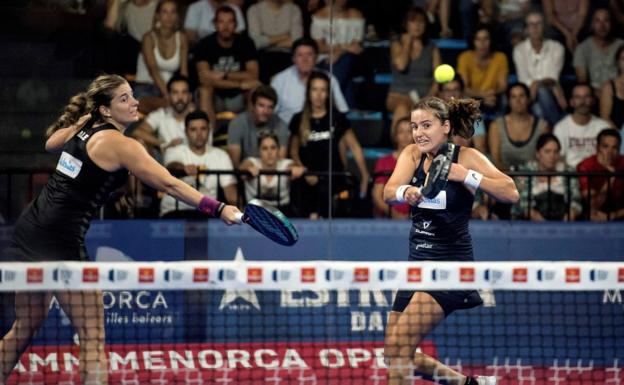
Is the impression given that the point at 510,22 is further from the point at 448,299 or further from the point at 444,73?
the point at 448,299

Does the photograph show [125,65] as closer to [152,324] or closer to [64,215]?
[152,324]

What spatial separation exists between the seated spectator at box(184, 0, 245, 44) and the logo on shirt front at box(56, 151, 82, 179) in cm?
344

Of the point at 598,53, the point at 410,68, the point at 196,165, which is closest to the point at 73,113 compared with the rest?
the point at 196,165

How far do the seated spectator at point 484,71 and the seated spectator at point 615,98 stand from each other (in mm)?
815

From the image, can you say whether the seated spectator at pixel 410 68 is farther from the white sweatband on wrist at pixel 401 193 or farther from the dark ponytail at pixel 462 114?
the white sweatband on wrist at pixel 401 193

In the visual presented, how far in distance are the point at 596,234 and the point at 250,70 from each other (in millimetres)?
2935

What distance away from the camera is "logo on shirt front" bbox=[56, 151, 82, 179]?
521 centimetres

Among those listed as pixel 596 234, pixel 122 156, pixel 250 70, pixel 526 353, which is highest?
pixel 250 70

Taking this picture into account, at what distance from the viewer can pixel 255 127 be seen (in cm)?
830

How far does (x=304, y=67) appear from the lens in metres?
8.46

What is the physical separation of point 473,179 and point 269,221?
1100mm

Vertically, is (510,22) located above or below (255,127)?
above

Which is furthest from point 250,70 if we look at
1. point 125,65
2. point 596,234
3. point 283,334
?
point 596,234

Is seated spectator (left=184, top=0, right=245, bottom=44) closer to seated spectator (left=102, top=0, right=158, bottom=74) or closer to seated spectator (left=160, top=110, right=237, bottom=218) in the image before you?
seated spectator (left=102, top=0, right=158, bottom=74)
